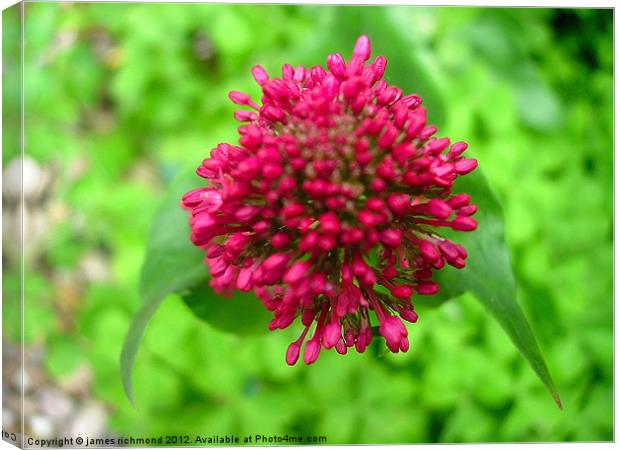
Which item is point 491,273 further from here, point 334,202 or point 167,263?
point 167,263

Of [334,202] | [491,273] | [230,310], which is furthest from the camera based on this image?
[230,310]

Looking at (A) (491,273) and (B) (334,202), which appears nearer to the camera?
(B) (334,202)

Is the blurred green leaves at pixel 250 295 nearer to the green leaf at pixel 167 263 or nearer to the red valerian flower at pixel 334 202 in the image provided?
the green leaf at pixel 167 263

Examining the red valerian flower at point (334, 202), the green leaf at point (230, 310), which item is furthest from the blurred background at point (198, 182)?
the red valerian flower at point (334, 202)

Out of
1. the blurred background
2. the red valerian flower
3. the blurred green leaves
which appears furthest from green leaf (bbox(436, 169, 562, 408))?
the blurred background

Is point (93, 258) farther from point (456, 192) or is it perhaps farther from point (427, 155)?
point (427, 155)

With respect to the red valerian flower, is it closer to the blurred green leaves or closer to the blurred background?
the blurred green leaves

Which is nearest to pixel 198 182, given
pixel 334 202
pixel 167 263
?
pixel 167 263
